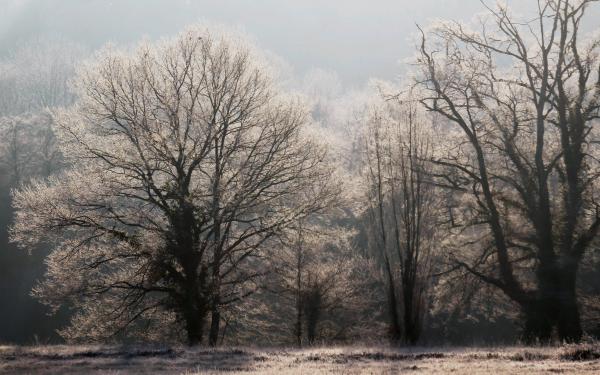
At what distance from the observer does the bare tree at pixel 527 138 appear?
18719 millimetres

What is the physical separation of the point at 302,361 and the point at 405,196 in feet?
23.4

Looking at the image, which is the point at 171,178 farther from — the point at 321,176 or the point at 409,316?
the point at 409,316

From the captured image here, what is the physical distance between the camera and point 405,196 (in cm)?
1678

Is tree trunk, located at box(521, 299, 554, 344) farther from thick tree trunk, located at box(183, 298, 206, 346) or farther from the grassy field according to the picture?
thick tree trunk, located at box(183, 298, 206, 346)

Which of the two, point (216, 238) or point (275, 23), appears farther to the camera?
point (275, 23)

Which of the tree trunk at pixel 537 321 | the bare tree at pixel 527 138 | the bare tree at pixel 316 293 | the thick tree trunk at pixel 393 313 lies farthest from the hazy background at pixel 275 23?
the thick tree trunk at pixel 393 313

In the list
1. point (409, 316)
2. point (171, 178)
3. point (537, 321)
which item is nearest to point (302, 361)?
point (409, 316)

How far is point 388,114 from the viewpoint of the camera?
17891mm

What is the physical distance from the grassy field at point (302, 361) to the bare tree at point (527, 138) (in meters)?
8.63

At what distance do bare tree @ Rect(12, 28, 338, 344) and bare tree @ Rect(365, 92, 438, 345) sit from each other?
3.48m

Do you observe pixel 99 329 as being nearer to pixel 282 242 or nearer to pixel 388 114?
pixel 282 242

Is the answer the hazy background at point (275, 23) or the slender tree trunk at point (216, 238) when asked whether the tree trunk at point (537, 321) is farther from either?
the hazy background at point (275, 23)

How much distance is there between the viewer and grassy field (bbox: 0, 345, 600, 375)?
889 cm

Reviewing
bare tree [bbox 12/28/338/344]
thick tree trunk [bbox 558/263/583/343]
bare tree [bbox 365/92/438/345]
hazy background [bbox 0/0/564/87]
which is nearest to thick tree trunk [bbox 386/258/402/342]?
bare tree [bbox 365/92/438/345]
